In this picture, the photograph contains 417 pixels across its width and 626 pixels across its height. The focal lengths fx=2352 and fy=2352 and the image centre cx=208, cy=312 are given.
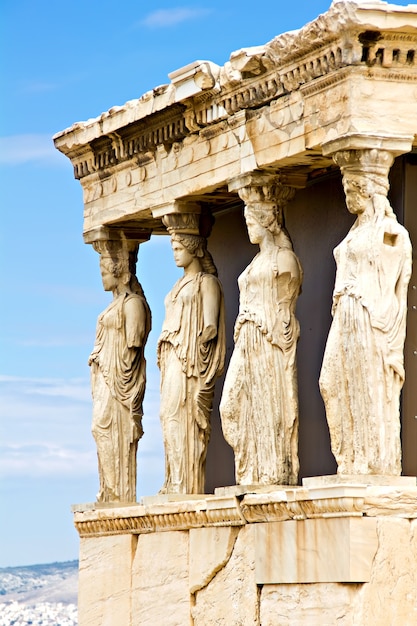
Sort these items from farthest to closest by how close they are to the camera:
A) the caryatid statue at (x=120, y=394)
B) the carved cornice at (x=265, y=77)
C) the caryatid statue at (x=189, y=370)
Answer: the caryatid statue at (x=120, y=394), the caryatid statue at (x=189, y=370), the carved cornice at (x=265, y=77)

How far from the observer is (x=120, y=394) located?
761 inches

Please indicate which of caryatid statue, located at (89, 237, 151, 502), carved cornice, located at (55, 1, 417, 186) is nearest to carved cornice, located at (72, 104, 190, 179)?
carved cornice, located at (55, 1, 417, 186)

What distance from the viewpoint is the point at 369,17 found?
15367mm

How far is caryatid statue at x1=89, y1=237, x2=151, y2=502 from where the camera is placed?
63.3ft

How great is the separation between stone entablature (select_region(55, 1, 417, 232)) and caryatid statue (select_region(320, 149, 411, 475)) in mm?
374

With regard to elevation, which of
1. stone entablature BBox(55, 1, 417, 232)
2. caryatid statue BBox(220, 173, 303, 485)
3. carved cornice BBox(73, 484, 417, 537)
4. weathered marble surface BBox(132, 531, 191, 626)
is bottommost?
weathered marble surface BBox(132, 531, 191, 626)

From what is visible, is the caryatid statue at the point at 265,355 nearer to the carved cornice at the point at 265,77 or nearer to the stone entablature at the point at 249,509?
the stone entablature at the point at 249,509

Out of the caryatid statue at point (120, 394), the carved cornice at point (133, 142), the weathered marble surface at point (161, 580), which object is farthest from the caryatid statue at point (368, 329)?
the caryatid statue at point (120, 394)

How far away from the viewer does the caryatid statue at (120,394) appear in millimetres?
19297

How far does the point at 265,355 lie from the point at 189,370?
1.46 meters

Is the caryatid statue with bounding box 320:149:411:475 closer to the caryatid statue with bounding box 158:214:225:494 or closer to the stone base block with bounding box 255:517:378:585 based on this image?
the stone base block with bounding box 255:517:378:585

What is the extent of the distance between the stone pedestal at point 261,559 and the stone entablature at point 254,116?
238 centimetres

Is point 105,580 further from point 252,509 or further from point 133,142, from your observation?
point 133,142

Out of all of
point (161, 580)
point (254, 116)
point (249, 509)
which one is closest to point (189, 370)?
point (161, 580)
